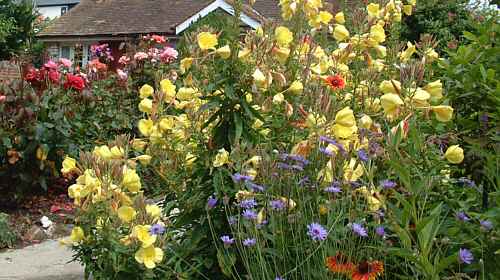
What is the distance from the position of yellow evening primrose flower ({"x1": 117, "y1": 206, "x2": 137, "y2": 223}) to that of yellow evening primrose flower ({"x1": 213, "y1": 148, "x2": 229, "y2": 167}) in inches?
16.6

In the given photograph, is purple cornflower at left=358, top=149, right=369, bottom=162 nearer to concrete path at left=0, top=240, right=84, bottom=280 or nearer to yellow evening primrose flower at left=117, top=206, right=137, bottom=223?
yellow evening primrose flower at left=117, top=206, right=137, bottom=223

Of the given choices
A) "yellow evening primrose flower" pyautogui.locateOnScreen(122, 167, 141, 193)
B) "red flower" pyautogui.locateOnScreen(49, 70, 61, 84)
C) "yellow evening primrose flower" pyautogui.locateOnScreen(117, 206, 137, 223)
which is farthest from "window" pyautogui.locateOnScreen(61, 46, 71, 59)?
"yellow evening primrose flower" pyautogui.locateOnScreen(117, 206, 137, 223)

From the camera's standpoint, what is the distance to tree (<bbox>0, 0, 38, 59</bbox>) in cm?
2447

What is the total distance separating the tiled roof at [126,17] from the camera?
77.1 ft

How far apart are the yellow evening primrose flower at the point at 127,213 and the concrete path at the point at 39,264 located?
197 cm

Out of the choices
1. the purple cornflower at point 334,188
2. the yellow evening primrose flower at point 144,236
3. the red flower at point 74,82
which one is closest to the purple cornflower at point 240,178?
the purple cornflower at point 334,188

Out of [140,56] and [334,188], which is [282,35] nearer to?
[334,188]

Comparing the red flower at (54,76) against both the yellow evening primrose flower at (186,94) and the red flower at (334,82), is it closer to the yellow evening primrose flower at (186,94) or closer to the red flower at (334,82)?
the yellow evening primrose flower at (186,94)

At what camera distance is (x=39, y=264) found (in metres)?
4.99

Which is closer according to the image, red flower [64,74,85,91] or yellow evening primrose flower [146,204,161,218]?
yellow evening primrose flower [146,204,161,218]

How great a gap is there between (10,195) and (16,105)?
0.92m

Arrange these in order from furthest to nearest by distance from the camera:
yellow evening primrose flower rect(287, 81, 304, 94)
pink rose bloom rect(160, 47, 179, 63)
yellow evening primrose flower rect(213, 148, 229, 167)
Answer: pink rose bloom rect(160, 47, 179, 63) < yellow evening primrose flower rect(287, 81, 304, 94) < yellow evening primrose flower rect(213, 148, 229, 167)

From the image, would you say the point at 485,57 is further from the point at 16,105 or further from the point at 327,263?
the point at 16,105

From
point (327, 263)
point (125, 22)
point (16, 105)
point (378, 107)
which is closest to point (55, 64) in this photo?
point (16, 105)
